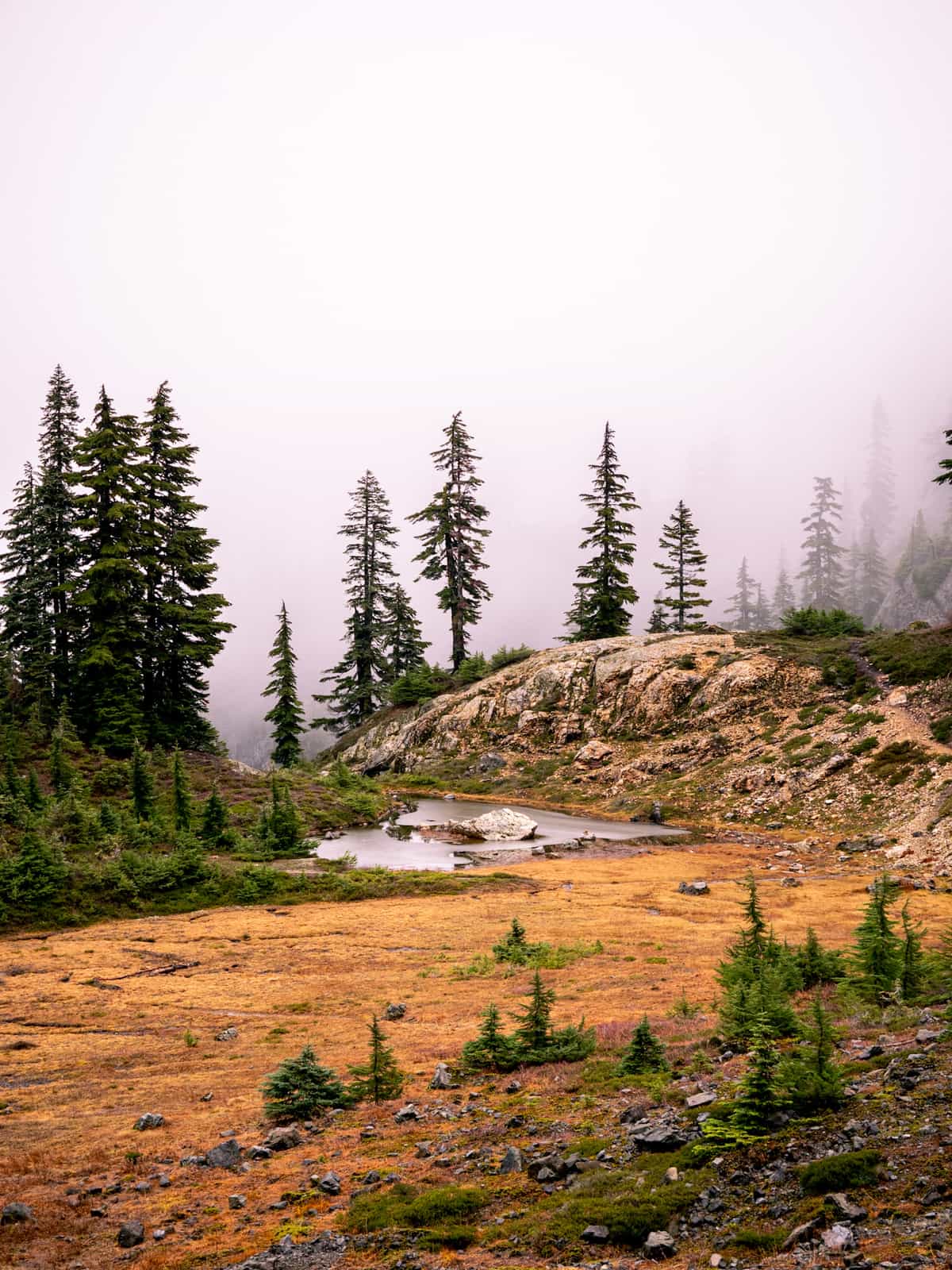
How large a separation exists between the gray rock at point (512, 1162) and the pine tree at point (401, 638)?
62853 millimetres

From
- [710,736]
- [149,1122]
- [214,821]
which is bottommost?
[149,1122]

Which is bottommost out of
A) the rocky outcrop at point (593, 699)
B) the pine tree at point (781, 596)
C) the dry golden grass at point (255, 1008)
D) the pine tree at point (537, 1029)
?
the dry golden grass at point (255, 1008)

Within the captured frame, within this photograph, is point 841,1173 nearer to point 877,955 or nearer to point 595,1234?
point 595,1234

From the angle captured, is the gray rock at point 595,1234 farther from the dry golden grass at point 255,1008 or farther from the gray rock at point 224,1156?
the gray rock at point 224,1156

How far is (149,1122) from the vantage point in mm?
11125

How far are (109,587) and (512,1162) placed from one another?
1622 inches

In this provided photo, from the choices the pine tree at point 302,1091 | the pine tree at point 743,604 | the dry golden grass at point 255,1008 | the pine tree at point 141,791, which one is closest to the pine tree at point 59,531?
the pine tree at point 141,791

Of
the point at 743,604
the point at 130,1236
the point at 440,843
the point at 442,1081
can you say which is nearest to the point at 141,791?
the point at 440,843

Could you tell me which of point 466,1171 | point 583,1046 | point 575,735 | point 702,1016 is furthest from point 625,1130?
point 575,735

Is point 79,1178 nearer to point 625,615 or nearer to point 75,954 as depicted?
point 75,954

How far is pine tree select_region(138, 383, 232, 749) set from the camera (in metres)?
44.5

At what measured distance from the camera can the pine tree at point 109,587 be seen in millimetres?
41312

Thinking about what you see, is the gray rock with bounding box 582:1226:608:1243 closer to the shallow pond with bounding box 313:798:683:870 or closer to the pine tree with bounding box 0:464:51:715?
the shallow pond with bounding box 313:798:683:870

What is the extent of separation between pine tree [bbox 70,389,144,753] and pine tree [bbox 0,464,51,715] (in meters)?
2.76
